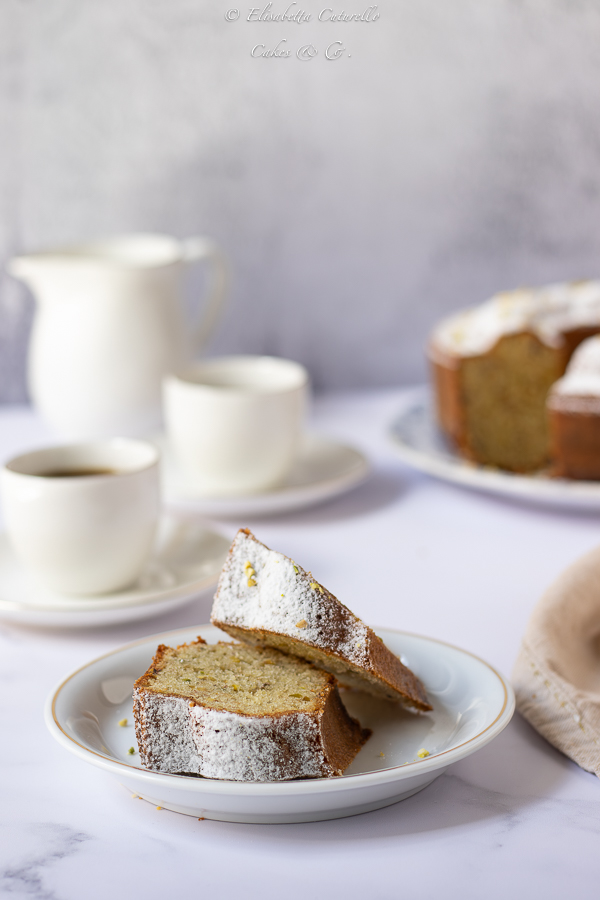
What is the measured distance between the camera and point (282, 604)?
2.31 ft

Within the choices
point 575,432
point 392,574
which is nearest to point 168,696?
point 392,574

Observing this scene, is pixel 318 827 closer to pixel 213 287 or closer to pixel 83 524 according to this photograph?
pixel 83 524

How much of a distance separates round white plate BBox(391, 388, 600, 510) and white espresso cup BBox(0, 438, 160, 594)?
1.63ft

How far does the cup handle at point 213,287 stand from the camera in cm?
168

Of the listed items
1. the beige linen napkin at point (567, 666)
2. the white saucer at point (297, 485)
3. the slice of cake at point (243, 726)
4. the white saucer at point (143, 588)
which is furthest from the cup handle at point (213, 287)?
the slice of cake at point (243, 726)

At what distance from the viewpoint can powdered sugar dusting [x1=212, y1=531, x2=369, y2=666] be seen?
688 millimetres

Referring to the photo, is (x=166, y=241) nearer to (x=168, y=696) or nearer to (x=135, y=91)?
(x=135, y=91)

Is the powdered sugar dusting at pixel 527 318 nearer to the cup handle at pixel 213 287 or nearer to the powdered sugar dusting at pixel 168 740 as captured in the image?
the cup handle at pixel 213 287

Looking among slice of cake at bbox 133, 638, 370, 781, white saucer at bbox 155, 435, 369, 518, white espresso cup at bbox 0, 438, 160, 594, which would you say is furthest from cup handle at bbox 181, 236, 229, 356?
slice of cake at bbox 133, 638, 370, 781

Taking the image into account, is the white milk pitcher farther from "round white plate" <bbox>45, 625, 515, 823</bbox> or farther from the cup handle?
"round white plate" <bbox>45, 625, 515, 823</bbox>

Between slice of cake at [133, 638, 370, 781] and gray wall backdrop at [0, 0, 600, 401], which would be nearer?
slice of cake at [133, 638, 370, 781]

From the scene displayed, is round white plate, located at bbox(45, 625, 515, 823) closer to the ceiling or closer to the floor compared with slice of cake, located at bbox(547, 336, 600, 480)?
closer to the floor

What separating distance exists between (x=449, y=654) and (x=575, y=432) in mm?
730

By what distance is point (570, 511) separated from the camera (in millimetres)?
1323
